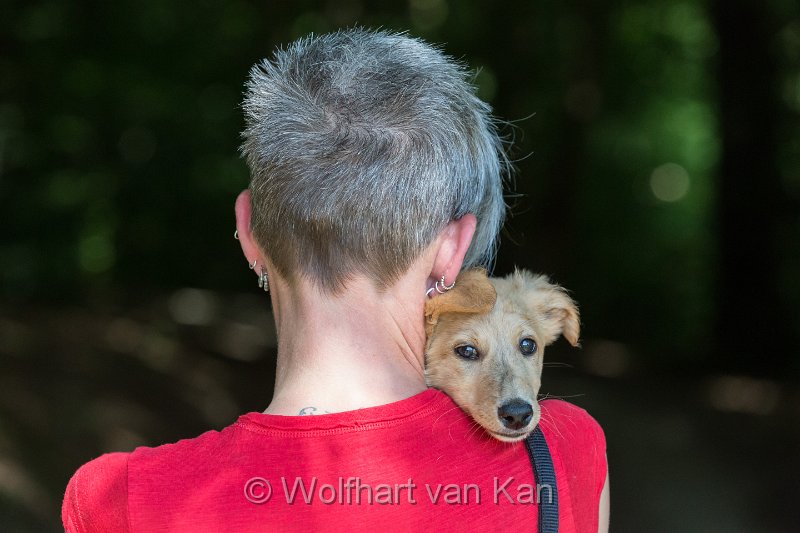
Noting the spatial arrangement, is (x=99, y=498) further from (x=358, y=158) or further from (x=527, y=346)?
(x=527, y=346)

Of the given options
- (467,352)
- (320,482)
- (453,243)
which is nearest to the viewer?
(320,482)

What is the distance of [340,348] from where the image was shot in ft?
6.07

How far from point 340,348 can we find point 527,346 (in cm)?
101

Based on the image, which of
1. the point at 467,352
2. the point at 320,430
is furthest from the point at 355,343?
the point at 467,352

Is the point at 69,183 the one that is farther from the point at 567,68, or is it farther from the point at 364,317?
the point at 364,317

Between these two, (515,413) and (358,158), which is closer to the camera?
(358,158)

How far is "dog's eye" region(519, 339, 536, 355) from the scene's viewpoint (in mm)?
2711

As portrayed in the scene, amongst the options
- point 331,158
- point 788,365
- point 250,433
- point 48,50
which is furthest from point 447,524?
point 48,50

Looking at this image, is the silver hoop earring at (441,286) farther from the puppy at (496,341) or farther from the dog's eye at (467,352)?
the dog's eye at (467,352)

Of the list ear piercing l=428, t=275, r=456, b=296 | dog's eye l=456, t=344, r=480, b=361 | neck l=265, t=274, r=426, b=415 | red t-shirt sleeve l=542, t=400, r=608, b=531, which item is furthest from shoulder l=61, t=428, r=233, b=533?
A: dog's eye l=456, t=344, r=480, b=361

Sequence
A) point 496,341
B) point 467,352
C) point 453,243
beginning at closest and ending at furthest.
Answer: point 453,243
point 467,352
point 496,341

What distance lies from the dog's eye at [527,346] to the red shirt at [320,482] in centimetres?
91

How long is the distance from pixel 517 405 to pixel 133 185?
40.8 ft

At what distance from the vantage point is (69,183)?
13375mm
